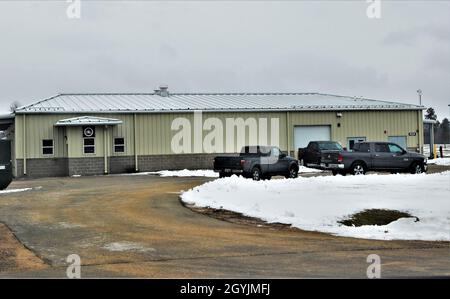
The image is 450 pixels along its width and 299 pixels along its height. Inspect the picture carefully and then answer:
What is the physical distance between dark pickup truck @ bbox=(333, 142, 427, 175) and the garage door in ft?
37.5

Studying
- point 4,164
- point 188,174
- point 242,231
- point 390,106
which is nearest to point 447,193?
point 242,231

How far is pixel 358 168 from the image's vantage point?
2734cm

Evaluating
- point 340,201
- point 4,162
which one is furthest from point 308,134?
point 340,201

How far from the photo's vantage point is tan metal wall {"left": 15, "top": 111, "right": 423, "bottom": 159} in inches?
1351

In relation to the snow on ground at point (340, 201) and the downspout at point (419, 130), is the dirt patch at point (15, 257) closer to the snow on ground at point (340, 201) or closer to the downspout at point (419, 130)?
the snow on ground at point (340, 201)

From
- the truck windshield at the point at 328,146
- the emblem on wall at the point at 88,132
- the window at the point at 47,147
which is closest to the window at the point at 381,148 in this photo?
the truck windshield at the point at 328,146

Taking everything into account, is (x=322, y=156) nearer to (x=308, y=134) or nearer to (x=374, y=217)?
(x=308, y=134)

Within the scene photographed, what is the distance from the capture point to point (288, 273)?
739cm

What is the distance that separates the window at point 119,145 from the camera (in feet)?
117

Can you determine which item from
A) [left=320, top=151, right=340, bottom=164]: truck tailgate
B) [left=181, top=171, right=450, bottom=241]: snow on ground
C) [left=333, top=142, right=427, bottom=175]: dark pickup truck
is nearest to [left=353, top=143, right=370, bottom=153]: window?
[left=333, top=142, right=427, bottom=175]: dark pickup truck

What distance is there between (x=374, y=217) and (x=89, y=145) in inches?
1000

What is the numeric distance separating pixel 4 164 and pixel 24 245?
13591 mm

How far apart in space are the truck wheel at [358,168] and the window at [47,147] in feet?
63.1
